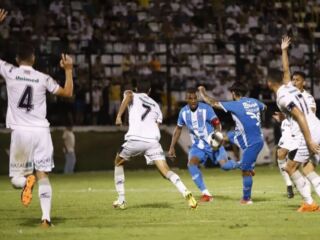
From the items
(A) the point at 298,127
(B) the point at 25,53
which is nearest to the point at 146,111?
(A) the point at 298,127

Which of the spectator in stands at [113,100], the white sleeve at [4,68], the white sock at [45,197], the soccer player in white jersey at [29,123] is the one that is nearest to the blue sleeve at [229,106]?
the soccer player in white jersey at [29,123]

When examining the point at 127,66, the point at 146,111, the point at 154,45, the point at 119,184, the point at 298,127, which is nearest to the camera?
the point at 298,127

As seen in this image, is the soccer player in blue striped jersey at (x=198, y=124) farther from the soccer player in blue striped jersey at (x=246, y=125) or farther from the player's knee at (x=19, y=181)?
the player's knee at (x=19, y=181)

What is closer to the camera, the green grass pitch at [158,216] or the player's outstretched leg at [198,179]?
the green grass pitch at [158,216]

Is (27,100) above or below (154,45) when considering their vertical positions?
below

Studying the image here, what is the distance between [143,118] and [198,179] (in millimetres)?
2603

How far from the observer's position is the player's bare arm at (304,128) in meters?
12.8

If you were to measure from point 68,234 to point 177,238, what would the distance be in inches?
60.1

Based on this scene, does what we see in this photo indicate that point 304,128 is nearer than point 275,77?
Yes

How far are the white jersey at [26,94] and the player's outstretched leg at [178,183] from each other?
10.8 feet

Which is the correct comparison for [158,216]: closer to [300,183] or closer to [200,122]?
[300,183]

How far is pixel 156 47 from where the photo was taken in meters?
31.5

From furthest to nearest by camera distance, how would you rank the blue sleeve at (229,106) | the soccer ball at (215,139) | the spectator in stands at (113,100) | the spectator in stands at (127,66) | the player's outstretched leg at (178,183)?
the spectator in stands at (127,66) < the spectator in stands at (113,100) < the soccer ball at (215,139) < the blue sleeve at (229,106) < the player's outstretched leg at (178,183)

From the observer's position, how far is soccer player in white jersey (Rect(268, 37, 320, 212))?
13.2 metres
